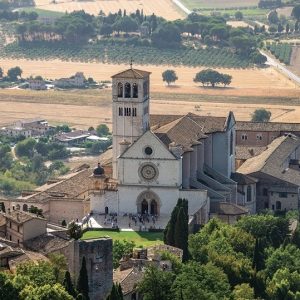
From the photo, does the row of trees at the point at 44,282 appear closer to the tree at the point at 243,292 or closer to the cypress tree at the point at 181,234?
the tree at the point at 243,292

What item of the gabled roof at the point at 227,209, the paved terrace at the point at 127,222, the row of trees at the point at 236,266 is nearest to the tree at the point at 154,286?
the row of trees at the point at 236,266

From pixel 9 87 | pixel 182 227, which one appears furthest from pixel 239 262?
pixel 9 87

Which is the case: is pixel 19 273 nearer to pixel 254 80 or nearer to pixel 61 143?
pixel 61 143

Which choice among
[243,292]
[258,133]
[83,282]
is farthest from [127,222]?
[83,282]

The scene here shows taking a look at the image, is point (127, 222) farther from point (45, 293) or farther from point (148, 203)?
point (45, 293)

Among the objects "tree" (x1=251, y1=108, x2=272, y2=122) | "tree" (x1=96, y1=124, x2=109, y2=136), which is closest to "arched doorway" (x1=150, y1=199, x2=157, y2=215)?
"tree" (x1=96, y1=124, x2=109, y2=136)

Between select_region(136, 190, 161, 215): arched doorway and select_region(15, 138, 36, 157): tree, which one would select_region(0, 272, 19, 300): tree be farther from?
select_region(15, 138, 36, 157): tree
